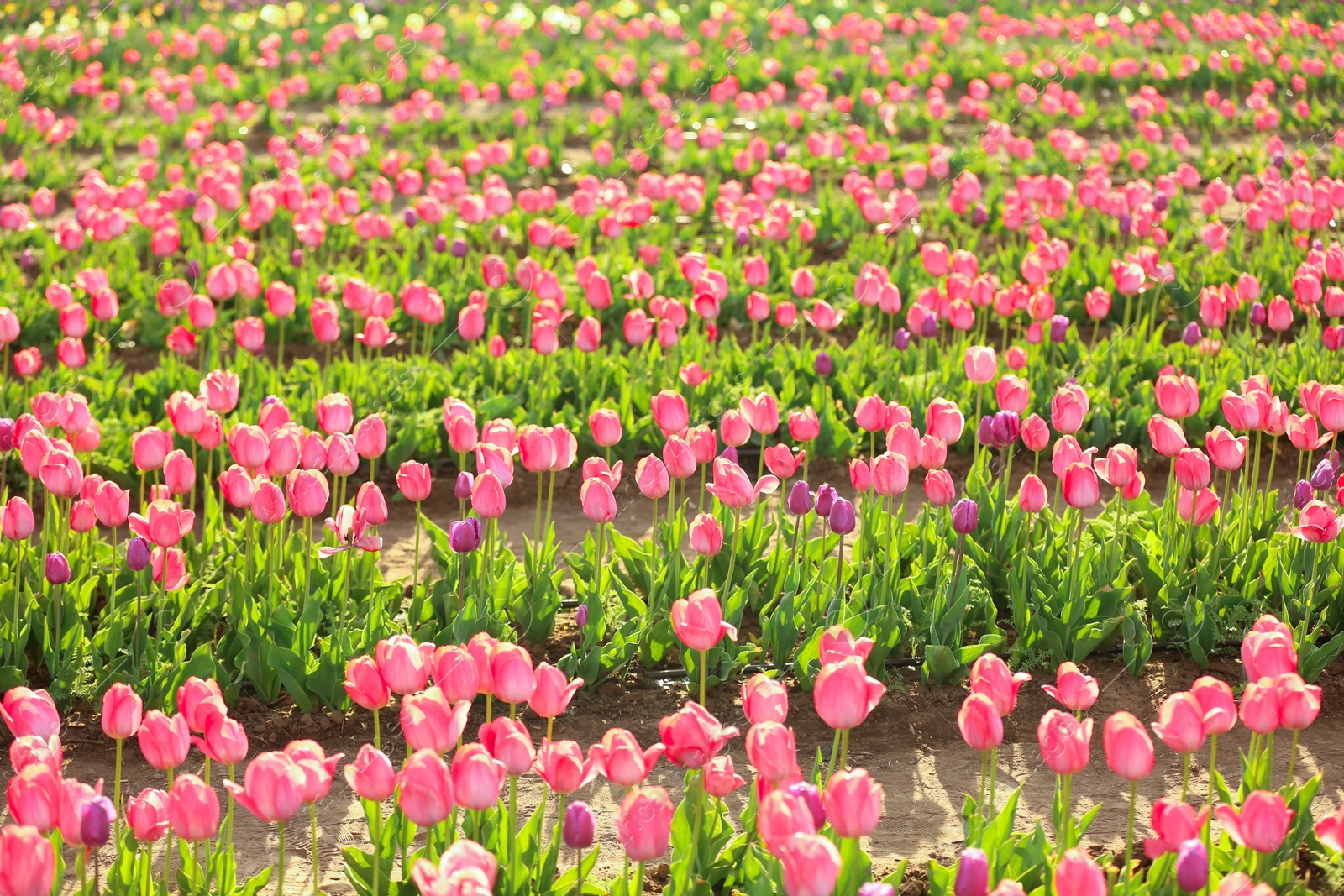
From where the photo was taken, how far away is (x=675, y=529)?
4219 mm

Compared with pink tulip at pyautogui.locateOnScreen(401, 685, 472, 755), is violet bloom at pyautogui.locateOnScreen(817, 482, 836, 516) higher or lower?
lower

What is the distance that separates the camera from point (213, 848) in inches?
121

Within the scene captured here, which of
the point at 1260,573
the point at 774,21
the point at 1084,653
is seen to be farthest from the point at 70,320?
the point at 774,21

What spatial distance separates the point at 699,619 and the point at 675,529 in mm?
1470

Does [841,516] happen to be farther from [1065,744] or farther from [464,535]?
[1065,744]

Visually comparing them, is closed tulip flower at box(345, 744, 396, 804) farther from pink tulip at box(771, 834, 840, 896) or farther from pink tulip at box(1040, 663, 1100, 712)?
pink tulip at box(1040, 663, 1100, 712)

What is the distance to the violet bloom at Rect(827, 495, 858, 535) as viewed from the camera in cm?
350

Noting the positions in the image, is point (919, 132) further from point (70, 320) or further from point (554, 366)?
point (70, 320)

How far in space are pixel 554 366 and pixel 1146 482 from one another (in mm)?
2422

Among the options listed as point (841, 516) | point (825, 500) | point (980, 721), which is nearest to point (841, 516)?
point (841, 516)

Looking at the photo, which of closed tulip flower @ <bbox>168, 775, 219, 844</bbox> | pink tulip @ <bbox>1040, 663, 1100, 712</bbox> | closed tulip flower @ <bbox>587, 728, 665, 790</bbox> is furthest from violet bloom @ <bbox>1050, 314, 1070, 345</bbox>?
closed tulip flower @ <bbox>168, 775, 219, 844</bbox>

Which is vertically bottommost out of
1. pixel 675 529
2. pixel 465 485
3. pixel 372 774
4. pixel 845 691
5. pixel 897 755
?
pixel 897 755

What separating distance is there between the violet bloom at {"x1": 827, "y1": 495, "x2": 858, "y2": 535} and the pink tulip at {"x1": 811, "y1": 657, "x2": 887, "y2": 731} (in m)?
1.09

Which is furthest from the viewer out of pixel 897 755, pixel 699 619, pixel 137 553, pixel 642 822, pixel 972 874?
pixel 897 755
